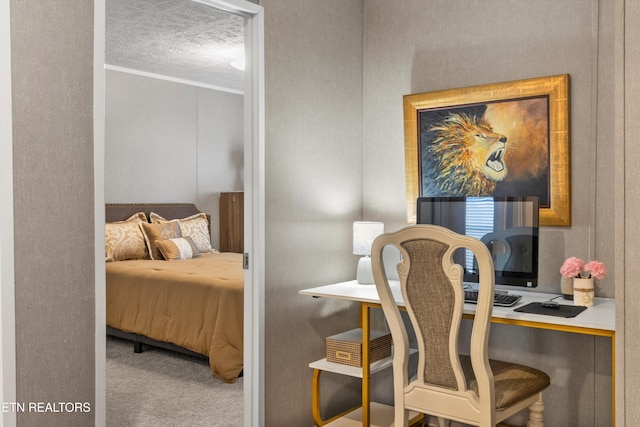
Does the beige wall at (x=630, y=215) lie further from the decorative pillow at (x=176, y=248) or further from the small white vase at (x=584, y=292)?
the decorative pillow at (x=176, y=248)

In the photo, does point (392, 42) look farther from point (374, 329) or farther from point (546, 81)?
point (374, 329)

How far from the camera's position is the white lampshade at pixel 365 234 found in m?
3.15

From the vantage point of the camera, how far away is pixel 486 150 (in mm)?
3016

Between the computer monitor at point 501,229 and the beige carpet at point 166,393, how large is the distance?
5.25ft

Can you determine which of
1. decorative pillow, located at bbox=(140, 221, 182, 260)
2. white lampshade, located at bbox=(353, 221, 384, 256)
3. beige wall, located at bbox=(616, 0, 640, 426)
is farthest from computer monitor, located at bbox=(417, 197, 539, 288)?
decorative pillow, located at bbox=(140, 221, 182, 260)

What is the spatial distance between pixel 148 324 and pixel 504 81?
3.20 m

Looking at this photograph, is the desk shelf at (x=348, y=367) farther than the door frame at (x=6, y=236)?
Yes

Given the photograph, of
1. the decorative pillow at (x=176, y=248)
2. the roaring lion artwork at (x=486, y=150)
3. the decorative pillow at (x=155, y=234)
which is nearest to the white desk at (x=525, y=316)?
the roaring lion artwork at (x=486, y=150)

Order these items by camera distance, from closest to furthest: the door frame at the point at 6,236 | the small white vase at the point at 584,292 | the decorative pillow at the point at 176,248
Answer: the door frame at the point at 6,236 → the small white vase at the point at 584,292 → the decorative pillow at the point at 176,248

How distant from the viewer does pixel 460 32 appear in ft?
10.3

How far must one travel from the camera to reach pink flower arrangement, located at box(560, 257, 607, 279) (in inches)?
98.8

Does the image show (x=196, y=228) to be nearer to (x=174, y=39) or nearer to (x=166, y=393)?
(x=174, y=39)

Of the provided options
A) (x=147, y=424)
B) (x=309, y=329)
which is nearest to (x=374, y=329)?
(x=309, y=329)

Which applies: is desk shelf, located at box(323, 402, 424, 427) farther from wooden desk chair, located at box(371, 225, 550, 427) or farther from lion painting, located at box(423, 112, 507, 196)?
lion painting, located at box(423, 112, 507, 196)
